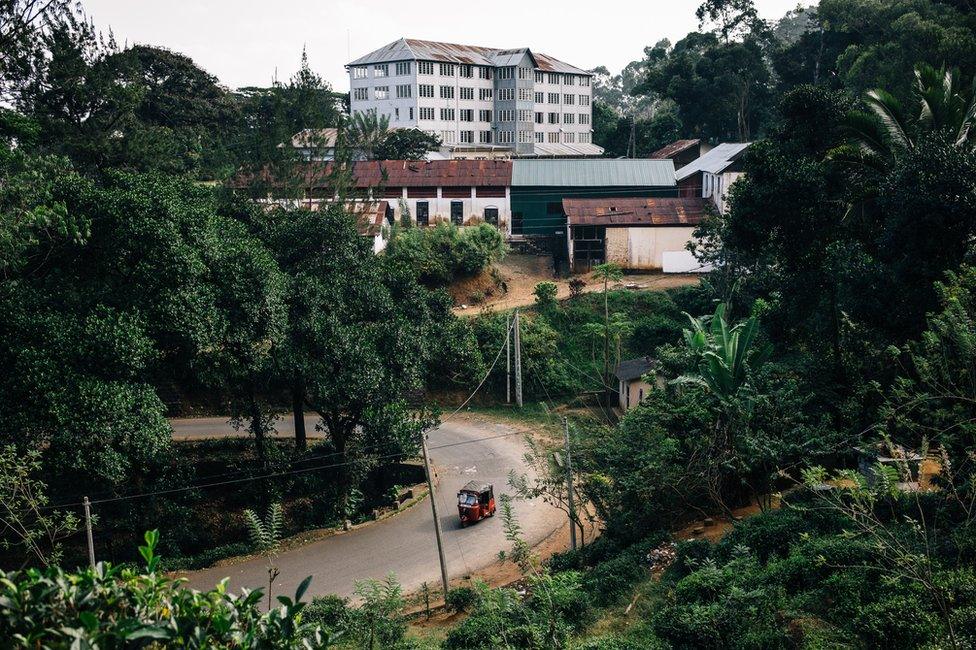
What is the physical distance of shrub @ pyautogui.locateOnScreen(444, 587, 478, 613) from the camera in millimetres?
16297

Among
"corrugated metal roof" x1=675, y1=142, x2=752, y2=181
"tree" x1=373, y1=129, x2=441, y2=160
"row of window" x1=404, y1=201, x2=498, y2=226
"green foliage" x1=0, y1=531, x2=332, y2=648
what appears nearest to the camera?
"green foliage" x1=0, y1=531, x2=332, y2=648

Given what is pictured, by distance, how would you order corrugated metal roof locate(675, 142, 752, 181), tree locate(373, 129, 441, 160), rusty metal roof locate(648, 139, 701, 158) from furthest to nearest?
rusty metal roof locate(648, 139, 701, 158) < tree locate(373, 129, 441, 160) < corrugated metal roof locate(675, 142, 752, 181)

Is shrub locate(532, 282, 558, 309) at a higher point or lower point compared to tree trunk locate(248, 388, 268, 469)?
higher

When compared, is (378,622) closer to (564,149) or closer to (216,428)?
(216,428)

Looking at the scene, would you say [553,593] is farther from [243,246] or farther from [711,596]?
[243,246]

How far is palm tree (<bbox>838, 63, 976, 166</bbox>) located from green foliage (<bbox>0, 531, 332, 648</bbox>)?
53.3 ft

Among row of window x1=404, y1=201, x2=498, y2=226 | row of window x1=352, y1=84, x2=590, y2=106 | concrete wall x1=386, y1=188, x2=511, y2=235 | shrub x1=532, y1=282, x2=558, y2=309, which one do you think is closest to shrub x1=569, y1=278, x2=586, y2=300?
shrub x1=532, y1=282, x2=558, y2=309

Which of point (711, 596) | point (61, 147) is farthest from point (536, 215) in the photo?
point (711, 596)

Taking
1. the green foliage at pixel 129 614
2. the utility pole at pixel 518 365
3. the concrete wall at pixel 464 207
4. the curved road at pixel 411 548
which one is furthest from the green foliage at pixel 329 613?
the concrete wall at pixel 464 207

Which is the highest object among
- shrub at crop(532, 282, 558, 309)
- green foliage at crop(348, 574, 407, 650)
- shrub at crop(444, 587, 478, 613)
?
shrub at crop(532, 282, 558, 309)

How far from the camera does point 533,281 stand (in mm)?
40750

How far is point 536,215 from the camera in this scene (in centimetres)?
4562

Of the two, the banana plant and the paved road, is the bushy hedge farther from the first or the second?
the banana plant

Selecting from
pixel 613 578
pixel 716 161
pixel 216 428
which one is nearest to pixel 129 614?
pixel 613 578
